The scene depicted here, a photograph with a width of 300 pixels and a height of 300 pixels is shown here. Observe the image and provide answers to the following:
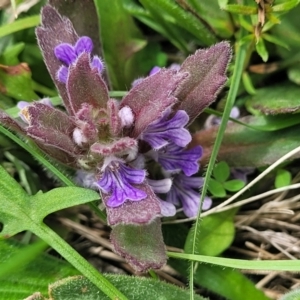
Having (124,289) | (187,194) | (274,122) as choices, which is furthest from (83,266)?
(274,122)

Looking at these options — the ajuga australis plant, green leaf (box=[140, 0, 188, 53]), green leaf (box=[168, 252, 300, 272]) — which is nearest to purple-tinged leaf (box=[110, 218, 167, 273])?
the ajuga australis plant

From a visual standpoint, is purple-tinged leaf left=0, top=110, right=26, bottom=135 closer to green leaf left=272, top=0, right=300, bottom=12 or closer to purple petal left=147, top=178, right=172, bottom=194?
purple petal left=147, top=178, right=172, bottom=194

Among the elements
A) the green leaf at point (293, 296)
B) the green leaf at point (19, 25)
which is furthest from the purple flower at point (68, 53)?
the green leaf at point (293, 296)

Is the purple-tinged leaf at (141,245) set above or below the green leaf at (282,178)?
above

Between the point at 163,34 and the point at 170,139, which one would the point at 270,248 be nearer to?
the point at 170,139

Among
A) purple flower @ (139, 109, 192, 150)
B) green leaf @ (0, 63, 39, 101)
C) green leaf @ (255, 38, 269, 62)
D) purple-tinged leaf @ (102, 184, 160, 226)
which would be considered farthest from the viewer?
green leaf @ (0, 63, 39, 101)

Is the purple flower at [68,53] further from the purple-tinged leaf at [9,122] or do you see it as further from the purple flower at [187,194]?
the purple flower at [187,194]

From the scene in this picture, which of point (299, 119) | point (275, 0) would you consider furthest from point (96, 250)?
point (275, 0)
